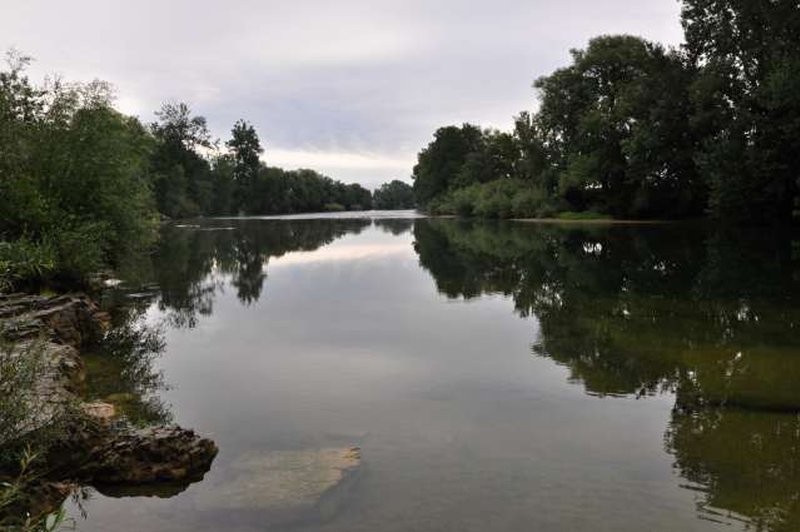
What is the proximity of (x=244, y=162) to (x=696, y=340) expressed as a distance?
140m

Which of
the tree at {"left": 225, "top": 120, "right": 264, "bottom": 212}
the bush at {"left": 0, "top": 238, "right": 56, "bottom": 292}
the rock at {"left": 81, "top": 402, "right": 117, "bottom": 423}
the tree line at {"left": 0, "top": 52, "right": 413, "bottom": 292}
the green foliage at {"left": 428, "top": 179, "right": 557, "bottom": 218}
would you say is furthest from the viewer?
the tree at {"left": 225, "top": 120, "right": 264, "bottom": 212}

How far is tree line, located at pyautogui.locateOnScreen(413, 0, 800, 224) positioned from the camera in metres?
39.2

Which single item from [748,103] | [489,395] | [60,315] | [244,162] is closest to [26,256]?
[60,315]

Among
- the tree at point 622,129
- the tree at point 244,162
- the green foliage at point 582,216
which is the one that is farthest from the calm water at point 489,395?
the tree at point 244,162

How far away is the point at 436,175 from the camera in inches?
4712

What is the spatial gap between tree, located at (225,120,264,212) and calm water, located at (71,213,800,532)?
126 meters

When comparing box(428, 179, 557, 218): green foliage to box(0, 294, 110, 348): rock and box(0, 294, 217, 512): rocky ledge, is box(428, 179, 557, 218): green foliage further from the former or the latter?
box(0, 294, 217, 512): rocky ledge

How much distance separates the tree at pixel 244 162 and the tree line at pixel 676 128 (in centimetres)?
7134

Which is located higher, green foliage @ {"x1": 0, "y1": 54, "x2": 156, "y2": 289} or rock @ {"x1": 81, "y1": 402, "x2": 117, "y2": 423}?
green foliage @ {"x1": 0, "y1": 54, "x2": 156, "y2": 289}

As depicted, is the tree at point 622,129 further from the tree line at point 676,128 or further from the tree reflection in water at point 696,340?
the tree reflection in water at point 696,340

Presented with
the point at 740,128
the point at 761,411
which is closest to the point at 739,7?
the point at 740,128

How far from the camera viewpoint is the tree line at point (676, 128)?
129 feet

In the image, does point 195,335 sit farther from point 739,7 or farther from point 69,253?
point 739,7

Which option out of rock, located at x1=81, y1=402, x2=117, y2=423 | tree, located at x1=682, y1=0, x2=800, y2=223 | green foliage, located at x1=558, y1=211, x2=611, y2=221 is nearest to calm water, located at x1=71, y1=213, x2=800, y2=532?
rock, located at x1=81, y1=402, x2=117, y2=423
